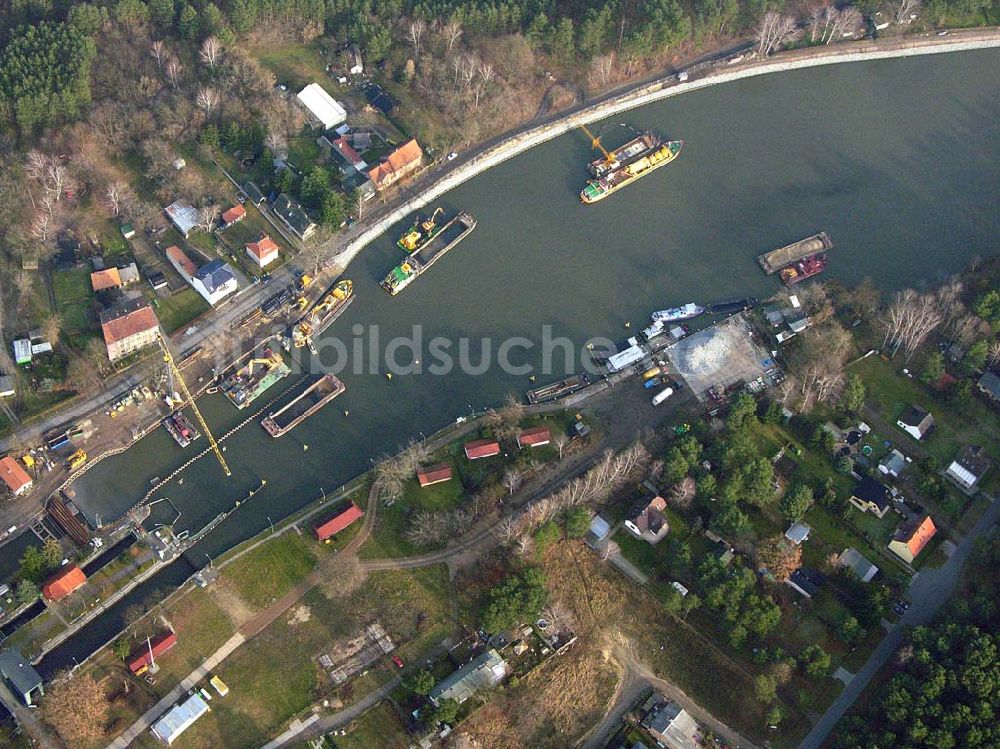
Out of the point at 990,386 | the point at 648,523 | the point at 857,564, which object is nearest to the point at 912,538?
the point at 857,564

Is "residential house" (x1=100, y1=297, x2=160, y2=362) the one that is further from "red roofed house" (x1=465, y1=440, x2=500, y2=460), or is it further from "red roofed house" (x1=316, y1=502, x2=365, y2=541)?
"red roofed house" (x1=465, y1=440, x2=500, y2=460)

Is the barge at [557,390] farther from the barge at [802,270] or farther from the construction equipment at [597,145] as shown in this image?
the construction equipment at [597,145]

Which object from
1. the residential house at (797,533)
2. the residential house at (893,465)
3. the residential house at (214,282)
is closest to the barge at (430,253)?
the residential house at (214,282)

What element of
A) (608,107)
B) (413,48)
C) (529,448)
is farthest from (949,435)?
Result: (413,48)

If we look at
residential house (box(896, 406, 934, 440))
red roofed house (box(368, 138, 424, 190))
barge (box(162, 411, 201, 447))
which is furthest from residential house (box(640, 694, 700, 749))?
red roofed house (box(368, 138, 424, 190))

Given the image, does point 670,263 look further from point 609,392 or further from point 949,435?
point 949,435
